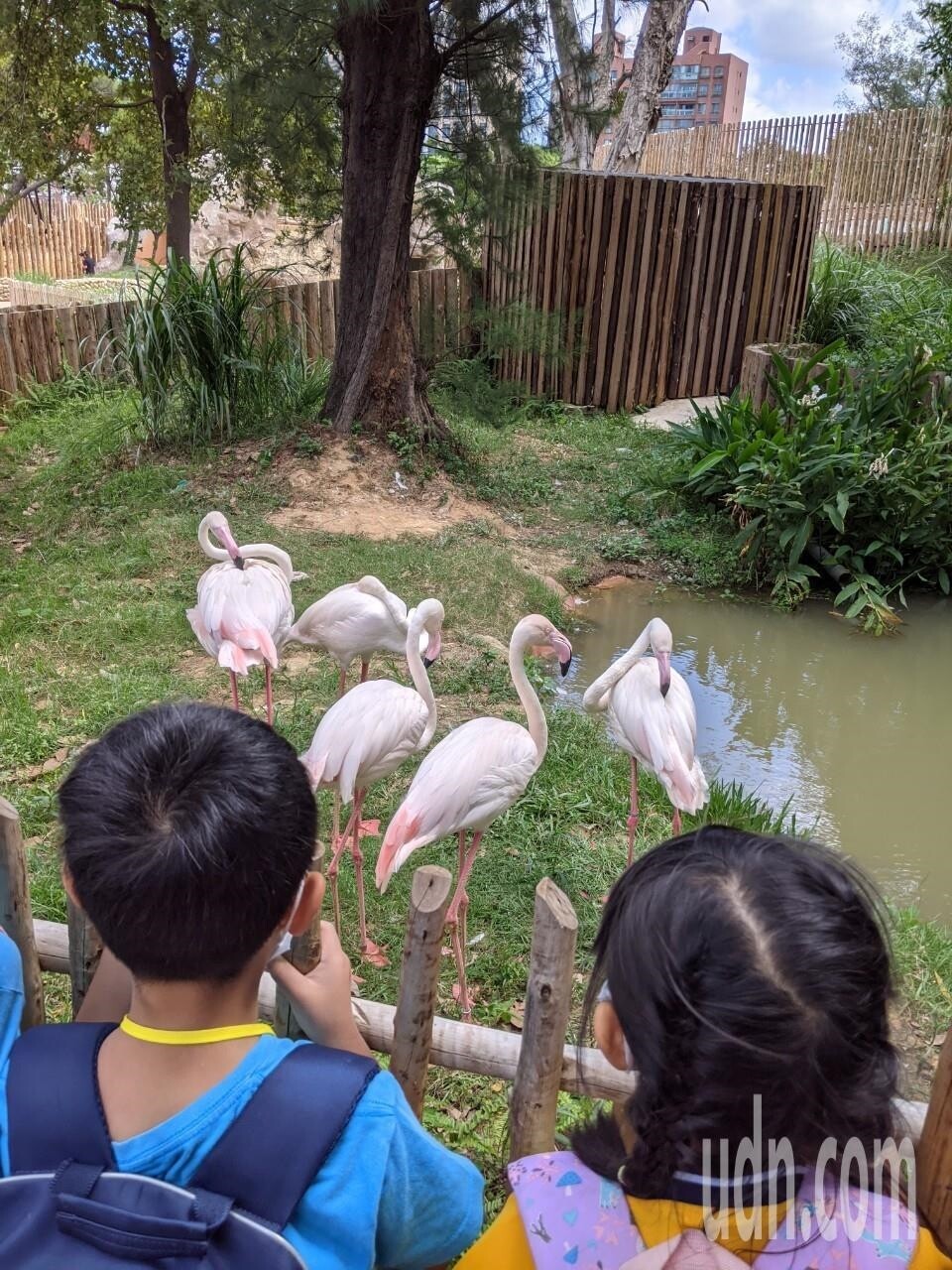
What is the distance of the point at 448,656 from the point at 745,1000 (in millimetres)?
4263

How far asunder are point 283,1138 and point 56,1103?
26cm

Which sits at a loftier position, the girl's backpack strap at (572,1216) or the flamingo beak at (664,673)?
the girl's backpack strap at (572,1216)

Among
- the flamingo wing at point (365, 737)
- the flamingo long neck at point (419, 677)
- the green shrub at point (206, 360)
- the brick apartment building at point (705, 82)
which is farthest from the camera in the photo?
the brick apartment building at point (705, 82)

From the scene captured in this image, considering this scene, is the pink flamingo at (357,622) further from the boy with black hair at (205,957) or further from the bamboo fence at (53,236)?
the bamboo fence at (53,236)

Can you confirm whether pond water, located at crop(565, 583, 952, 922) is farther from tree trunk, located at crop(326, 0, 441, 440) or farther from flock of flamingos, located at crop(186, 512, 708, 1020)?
tree trunk, located at crop(326, 0, 441, 440)

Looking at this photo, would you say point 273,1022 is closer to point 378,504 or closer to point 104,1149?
point 104,1149

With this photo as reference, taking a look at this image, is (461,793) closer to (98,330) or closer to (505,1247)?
(505,1247)

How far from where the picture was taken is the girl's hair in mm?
989

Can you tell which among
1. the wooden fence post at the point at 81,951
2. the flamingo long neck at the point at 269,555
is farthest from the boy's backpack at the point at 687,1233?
the flamingo long neck at the point at 269,555

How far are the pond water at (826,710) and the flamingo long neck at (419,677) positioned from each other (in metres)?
1.15

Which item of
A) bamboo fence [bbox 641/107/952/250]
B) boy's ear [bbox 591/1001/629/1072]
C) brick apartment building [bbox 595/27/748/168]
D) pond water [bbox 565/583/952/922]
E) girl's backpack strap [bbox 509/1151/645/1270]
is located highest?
brick apartment building [bbox 595/27/748/168]

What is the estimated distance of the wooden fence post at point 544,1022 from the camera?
5.35ft

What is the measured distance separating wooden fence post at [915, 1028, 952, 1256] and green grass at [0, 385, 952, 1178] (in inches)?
44.6

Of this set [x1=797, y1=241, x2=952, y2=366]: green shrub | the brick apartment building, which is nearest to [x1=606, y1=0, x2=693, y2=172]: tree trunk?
[x1=797, y1=241, x2=952, y2=366]: green shrub
